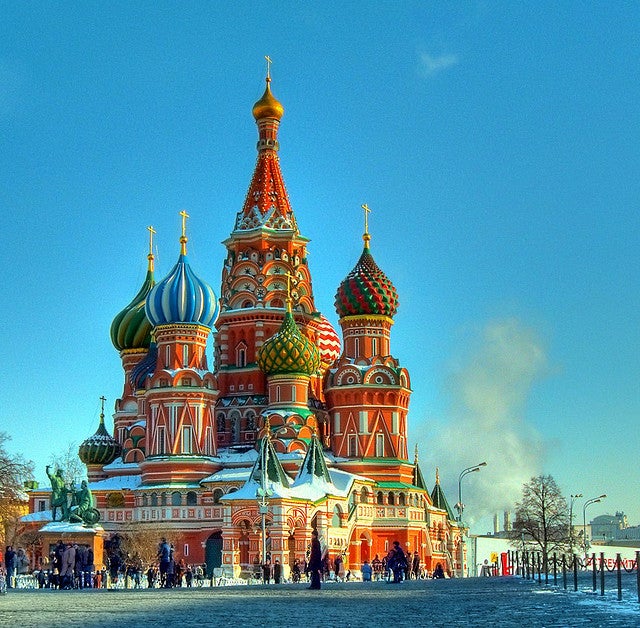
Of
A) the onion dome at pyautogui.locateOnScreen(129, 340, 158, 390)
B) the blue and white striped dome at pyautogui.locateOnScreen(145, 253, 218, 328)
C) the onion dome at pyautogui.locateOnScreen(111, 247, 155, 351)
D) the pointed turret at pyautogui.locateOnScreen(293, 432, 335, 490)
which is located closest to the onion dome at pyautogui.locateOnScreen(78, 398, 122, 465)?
the onion dome at pyautogui.locateOnScreen(129, 340, 158, 390)

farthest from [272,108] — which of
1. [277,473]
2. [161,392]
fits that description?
[277,473]

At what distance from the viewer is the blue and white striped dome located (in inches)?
2574

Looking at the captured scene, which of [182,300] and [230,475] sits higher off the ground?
[182,300]

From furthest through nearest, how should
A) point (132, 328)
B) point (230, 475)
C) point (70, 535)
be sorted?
1. point (132, 328)
2. point (230, 475)
3. point (70, 535)

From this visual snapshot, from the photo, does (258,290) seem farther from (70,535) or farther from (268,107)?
(70,535)

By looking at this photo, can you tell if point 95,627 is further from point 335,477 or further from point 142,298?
point 142,298

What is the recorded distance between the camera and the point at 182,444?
Result: 6419 cm

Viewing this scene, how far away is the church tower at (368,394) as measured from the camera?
67062mm

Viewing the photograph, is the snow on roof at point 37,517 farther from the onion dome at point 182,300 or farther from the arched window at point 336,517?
the arched window at point 336,517

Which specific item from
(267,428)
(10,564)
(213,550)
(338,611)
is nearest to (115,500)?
(213,550)

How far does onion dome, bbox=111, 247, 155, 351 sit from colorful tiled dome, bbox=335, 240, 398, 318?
1220 cm

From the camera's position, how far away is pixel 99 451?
72.7 meters

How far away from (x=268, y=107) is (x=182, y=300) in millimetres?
13803

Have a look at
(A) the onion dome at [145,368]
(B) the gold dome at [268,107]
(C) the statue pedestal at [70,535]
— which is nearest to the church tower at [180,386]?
(A) the onion dome at [145,368]
